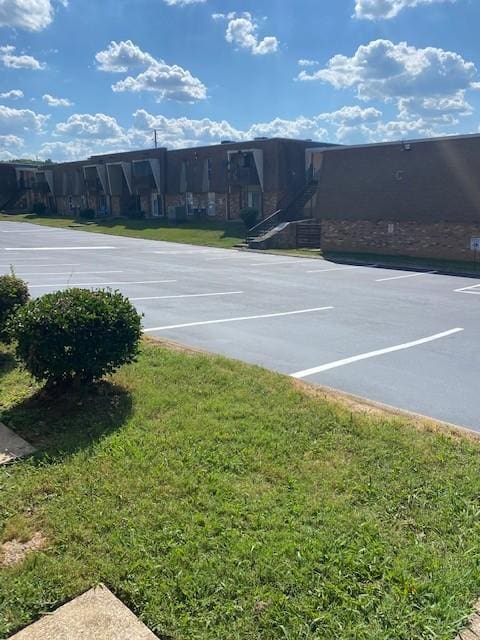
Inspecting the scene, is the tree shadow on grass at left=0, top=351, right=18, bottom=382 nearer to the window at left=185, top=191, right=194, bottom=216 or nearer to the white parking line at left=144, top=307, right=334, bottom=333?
the white parking line at left=144, top=307, right=334, bottom=333

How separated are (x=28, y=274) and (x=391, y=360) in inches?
544

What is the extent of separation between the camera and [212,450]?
4.52m

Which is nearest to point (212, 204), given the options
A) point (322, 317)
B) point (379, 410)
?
point (322, 317)

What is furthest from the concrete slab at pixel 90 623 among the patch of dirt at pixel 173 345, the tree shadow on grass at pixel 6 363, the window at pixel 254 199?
the window at pixel 254 199

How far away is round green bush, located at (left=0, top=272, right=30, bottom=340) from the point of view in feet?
22.9

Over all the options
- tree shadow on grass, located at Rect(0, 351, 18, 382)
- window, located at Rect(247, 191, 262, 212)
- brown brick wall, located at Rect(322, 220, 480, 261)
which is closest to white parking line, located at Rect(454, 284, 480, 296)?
brown brick wall, located at Rect(322, 220, 480, 261)

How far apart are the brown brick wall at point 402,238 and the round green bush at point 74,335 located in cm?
2070

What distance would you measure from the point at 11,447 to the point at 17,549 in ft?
4.85

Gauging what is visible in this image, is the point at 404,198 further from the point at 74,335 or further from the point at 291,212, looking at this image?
the point at 74,335

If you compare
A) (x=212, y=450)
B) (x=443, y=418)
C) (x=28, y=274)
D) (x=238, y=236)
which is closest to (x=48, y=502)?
(x=212, y=450)

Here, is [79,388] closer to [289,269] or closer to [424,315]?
[424,315]

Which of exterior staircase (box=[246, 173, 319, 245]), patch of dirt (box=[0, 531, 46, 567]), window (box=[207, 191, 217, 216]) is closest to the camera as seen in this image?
patch of dirt (box=[0, 531, 46, 567])

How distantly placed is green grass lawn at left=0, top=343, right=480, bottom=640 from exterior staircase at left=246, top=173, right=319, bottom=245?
28656mm

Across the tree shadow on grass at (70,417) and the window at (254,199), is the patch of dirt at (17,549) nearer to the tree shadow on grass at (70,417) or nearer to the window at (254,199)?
the tree shadow on grass at (70,417)
